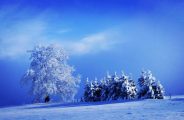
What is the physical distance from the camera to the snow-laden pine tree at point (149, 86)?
6175 centimetres

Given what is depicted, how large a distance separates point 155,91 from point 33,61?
24423mm

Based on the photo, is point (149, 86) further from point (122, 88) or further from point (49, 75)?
point (49, 75)

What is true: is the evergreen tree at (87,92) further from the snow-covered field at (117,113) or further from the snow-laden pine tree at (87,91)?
the snow-covered field at (117,113)

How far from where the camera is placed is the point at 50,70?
67.9 metres

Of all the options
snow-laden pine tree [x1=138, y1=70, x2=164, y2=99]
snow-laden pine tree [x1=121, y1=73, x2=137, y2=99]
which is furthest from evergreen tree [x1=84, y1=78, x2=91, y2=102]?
snow-laden pine tree [x1=138, y1=70, x2=164, y2=99]

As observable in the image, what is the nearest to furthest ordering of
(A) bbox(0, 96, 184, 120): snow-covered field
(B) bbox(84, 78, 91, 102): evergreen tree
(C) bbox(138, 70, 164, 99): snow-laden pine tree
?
1. (A) bbox(0, 96, 184, 120): snow-covered field
2. (C) bbox(138, 70, 164, 99): snow-laden pine tree
3. (B) bbox(84, 78, 91, 102): evergreen tree

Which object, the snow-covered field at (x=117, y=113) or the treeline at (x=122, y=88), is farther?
the treeline at (x=122, y=88)

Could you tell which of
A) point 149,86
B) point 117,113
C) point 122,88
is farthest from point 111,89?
point 117,113

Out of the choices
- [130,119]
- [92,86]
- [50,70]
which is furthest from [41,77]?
[130,119]

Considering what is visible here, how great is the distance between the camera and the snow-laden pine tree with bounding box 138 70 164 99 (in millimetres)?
61750

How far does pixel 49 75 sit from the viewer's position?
6762 centimetres

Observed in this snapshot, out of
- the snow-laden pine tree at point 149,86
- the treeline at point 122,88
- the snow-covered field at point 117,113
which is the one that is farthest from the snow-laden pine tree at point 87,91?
the snow-covered field at point 117,113

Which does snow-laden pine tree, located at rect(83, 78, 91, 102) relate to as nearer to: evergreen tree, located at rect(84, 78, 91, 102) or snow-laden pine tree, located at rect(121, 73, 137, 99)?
evergreen tree, located at rect(84, 78, 91, 102)

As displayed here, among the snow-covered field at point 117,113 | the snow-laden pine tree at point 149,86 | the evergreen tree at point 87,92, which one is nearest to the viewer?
the snow-covered field at point 117,113
